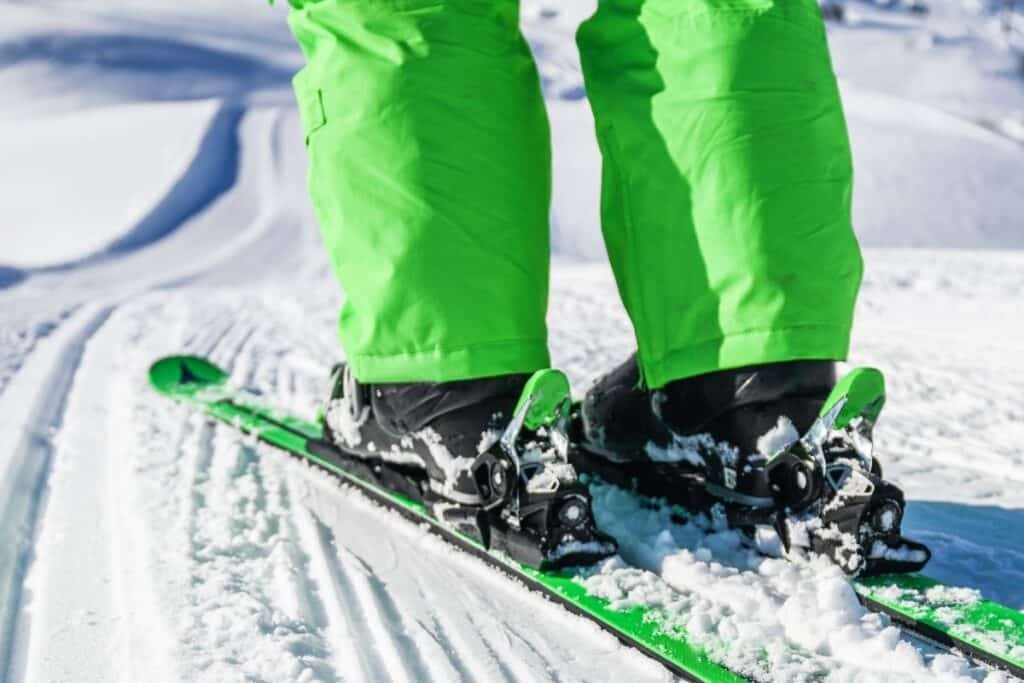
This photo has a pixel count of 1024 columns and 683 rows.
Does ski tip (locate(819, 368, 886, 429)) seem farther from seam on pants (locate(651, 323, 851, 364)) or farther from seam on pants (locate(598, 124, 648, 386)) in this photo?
seam on pants (locate(598, 124, 648, 386))

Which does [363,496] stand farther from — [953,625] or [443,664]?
[953,625]

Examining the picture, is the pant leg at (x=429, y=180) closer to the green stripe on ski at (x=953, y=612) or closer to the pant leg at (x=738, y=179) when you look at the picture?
the pant leg at (x=738, y=179)

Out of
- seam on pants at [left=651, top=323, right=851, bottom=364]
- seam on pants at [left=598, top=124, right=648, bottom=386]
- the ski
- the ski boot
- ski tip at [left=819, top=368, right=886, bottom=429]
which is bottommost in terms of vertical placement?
the ski

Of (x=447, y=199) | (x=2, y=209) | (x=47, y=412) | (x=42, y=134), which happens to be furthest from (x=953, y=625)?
(x=42, y=134)

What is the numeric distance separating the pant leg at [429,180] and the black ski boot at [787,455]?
0.25 metres

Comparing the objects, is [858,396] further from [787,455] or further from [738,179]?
[738,179]

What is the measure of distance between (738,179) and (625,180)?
16 cm

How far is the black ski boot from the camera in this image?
118cm

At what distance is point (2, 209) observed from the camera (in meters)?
11.7

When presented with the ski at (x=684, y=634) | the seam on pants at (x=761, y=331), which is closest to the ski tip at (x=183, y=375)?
the ski at (x=684, y=634)

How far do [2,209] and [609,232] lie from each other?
12064mm

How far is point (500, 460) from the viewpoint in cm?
126

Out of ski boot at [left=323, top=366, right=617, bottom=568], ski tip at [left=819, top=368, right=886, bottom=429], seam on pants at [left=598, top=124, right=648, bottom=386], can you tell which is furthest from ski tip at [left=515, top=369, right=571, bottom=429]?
ski tip at [left=819, top=368, right=886, bottom=429]

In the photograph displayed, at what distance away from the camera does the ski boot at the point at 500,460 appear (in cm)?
123
